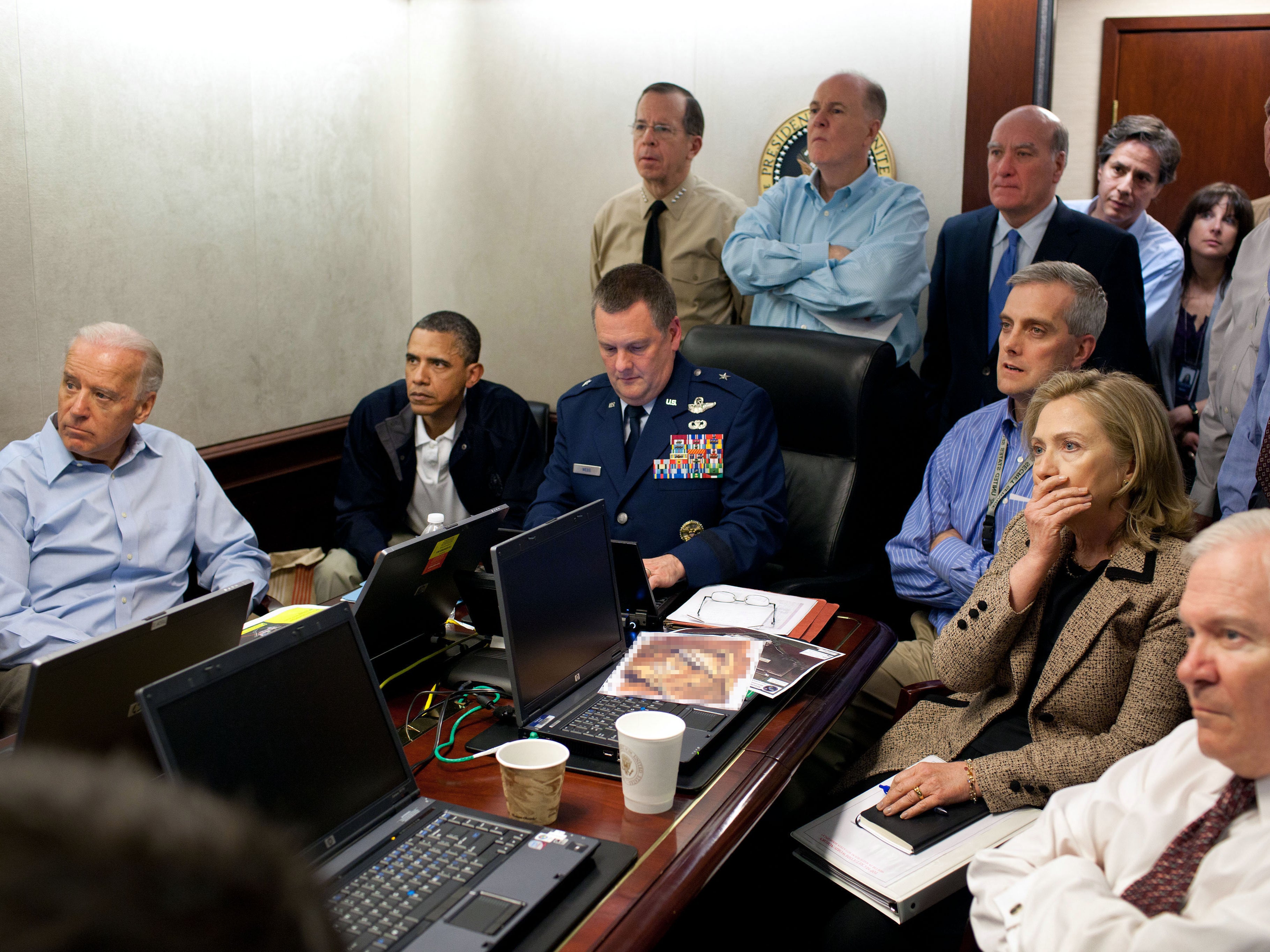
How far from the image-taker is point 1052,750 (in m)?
1.76

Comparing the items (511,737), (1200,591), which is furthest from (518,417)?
(1200,591)

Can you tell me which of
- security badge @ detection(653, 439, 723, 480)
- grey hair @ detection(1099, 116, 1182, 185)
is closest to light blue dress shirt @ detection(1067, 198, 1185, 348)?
grey hair @ detection(1099, 116, 1182, 185)

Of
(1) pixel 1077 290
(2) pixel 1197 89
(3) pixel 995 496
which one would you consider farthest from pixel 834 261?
(2) pixel 1197 89

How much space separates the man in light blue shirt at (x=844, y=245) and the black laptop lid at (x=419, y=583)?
1799 millimetres

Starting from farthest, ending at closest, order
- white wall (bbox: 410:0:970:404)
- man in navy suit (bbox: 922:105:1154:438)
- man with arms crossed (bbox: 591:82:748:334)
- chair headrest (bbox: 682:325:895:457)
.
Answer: white wall (bbox: 410:0:970:404) → man with arms crossed (bbox: 591:82:748:334) → man in navy suit (bbox: 922:105:1154:438) → chair headrest (bbox: 682:325:895:457)

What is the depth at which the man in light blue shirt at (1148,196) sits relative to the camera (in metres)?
3.44

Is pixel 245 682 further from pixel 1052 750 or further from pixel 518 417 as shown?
pixel 518 417

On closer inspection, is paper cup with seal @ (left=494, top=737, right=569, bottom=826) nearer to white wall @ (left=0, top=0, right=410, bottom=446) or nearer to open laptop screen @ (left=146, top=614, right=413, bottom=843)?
open laptop screen @ (left=146, top=614, right=413, bottom=843)

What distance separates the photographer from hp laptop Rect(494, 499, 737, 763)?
161 cm

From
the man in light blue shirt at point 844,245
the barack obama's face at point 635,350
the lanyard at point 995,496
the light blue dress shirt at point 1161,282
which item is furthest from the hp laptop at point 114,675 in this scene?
the light blue dress shirt at point 1161,282

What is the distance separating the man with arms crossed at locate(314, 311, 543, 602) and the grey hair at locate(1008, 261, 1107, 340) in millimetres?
1559

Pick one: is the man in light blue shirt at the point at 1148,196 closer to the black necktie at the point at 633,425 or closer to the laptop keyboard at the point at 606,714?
the black necktie at the point at 633,425

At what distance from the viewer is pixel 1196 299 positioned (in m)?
3.43

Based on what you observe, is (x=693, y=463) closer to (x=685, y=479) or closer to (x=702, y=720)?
(x=685, y=479)
